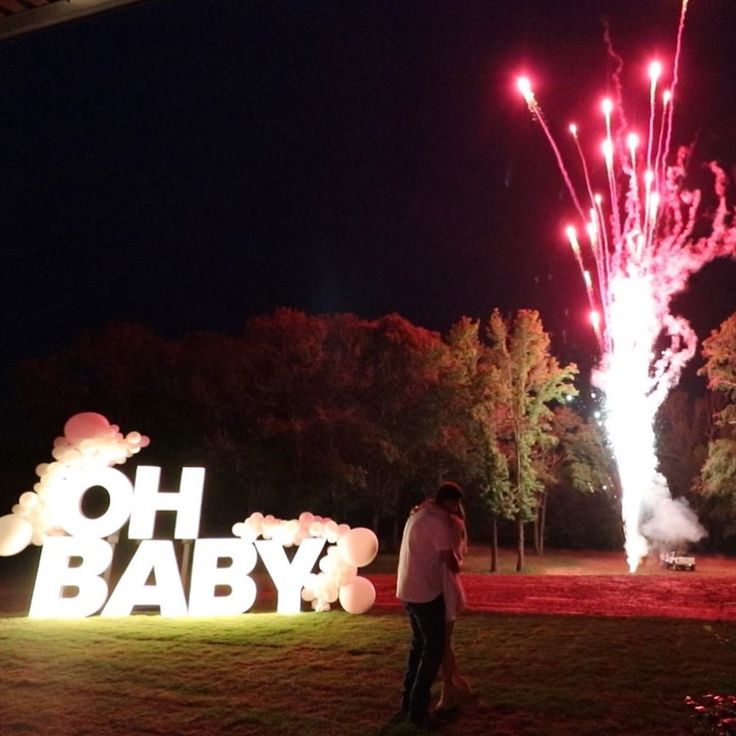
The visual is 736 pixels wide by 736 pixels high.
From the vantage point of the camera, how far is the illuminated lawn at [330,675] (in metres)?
5.77

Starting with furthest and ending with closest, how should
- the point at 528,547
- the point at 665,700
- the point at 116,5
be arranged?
the point at 528,547 < the point at 665,700 < the point at 116,5

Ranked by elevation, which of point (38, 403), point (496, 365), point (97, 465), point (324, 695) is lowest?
point (324, 695)

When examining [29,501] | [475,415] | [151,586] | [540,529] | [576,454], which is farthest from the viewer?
[540,529]

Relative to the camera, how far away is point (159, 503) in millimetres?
11852

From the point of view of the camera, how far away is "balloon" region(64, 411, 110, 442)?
11.9 m

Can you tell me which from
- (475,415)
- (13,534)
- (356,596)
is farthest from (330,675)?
(475,415)

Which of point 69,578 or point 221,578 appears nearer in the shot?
point 69,578

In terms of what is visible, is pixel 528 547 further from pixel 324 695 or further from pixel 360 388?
pixel 324 695

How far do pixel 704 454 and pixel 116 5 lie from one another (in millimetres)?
52433

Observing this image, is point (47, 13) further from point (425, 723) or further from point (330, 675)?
point (330, 675)

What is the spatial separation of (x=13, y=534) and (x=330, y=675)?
601 cm

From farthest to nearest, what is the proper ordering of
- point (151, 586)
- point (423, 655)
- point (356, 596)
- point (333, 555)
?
point (333, 555) < point (356, 596) < point (151, 586) < point (423, 655)

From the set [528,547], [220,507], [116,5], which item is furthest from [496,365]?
[116,5]

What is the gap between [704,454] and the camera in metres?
50.2
